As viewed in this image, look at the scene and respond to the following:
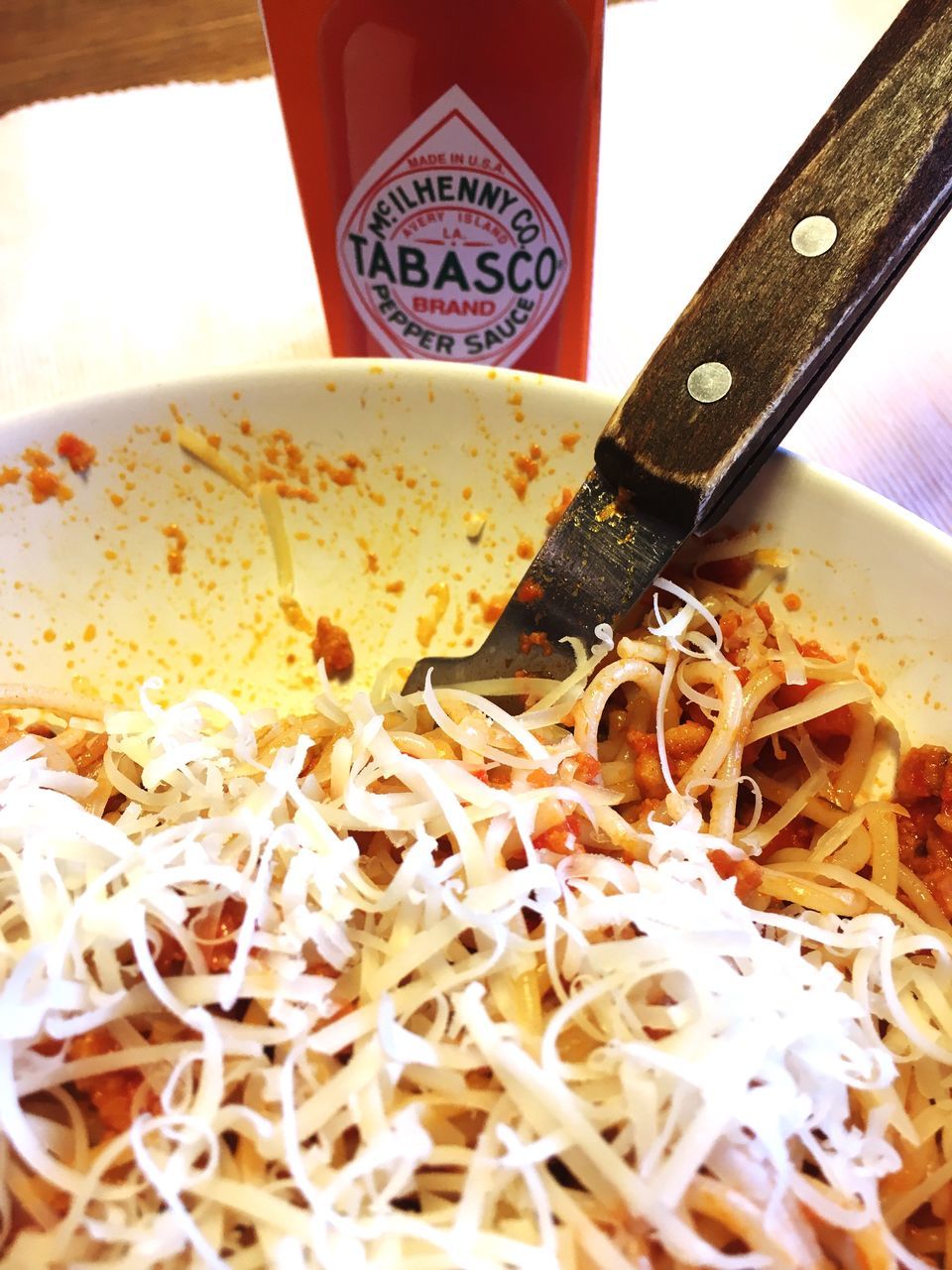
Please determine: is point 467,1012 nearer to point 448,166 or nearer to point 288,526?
point 288,526

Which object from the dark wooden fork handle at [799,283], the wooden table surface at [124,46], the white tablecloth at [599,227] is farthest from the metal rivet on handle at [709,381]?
the wooden table surface at [124,46]

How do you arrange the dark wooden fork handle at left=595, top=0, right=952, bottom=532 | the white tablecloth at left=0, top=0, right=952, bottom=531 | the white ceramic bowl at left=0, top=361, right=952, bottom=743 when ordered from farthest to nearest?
the white tablecloth at left=0, top=0, right=952, bottom=531 → the white ceramic bowl at left=0, top=361, right=952, bottom=743 → the dark wooden fork handle at left=595, top=0, right=952, bottom=532

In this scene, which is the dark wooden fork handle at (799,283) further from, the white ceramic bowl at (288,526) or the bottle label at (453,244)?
the bottle label at (453,244)

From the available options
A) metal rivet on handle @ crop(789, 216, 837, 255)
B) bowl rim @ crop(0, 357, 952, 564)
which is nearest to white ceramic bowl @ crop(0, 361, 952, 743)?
bowl rim @ crop(0, 357, 952, 564)

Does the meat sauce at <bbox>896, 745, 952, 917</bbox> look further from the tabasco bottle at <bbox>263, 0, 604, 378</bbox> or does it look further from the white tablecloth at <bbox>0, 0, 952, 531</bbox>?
the tabasco bottle at <bbox>263, 0, 604, 378</bbox>

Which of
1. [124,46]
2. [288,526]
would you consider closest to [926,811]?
[288,526]

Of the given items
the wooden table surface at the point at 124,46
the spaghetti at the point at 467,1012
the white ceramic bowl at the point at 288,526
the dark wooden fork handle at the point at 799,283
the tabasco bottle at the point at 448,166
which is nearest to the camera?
the spaghetti at the point at 467,1012
